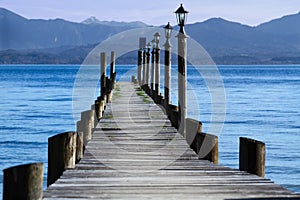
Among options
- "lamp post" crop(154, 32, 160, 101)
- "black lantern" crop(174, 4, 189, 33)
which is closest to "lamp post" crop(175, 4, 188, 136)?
"black lantern" crop(174, 4, 189, 33)

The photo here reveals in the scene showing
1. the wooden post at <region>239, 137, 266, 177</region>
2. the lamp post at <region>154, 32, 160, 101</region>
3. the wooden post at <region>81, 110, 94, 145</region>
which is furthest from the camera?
the lamp post at <region>154, 32, 160, 101</region>

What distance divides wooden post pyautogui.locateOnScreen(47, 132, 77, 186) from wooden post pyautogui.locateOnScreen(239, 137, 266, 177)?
8.32 ft

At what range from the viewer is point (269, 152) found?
30.2m

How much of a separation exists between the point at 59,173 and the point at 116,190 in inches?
61.1

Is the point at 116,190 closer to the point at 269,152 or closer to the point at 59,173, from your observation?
the point at 59,173

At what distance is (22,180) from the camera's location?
650 cm

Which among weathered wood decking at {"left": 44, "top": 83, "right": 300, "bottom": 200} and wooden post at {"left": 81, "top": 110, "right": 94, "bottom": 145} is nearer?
weathered wood decking at {"left": 44, "top": 83, "right": 300, "bottom": 200}

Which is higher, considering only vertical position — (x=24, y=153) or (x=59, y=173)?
(x=59, y=173)

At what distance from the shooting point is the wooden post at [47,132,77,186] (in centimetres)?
951

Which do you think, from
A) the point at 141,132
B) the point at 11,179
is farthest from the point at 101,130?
the point at 11,179

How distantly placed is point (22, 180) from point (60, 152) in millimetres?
3079

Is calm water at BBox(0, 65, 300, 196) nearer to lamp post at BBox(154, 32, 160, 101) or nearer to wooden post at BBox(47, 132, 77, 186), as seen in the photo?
lamp post at BBox(154, 32, 160, 101)

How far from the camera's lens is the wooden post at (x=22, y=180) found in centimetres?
641

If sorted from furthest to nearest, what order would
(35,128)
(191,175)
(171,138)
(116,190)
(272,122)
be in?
(272,122) → (35,128) → (171,138) → (191,175) → (116,190)
